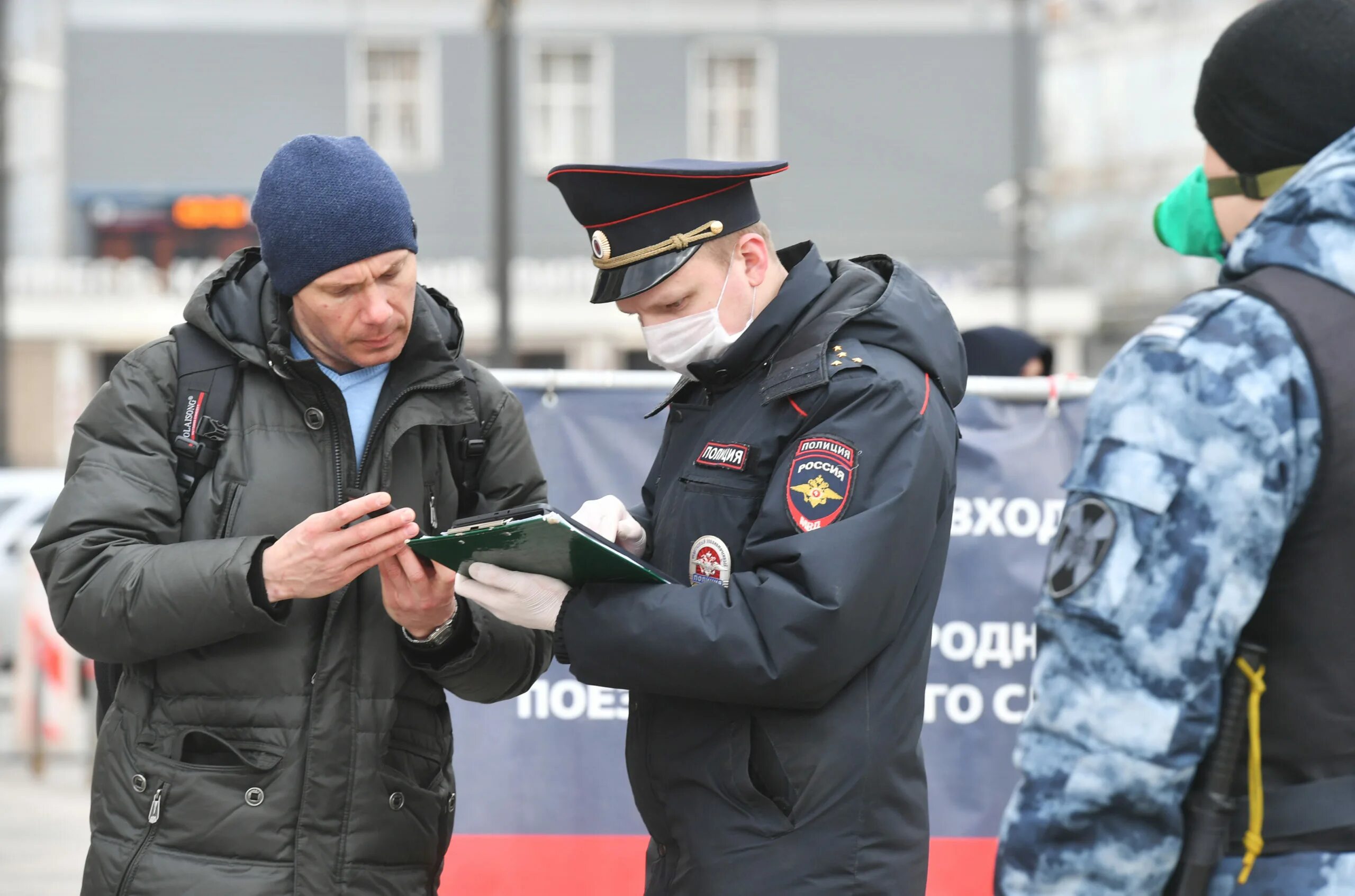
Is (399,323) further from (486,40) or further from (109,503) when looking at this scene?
(486,40)

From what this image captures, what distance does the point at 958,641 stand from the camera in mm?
4043

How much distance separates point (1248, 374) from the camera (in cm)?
160

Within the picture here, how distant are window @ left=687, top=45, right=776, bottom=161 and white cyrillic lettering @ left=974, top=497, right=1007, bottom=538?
1824 centimetres

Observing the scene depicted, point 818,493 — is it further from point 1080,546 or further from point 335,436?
point 335,436

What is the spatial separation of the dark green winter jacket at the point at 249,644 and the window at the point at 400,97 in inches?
758

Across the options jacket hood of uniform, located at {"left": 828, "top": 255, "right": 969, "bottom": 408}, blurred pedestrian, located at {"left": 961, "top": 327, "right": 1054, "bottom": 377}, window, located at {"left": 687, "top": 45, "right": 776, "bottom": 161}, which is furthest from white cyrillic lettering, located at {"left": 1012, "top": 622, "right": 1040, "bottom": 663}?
window, located at {"left": 687, "top": 45, "right": 776, "bottom": 161}

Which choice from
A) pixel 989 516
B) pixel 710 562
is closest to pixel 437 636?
pixel 710 562

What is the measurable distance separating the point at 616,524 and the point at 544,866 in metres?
1.75

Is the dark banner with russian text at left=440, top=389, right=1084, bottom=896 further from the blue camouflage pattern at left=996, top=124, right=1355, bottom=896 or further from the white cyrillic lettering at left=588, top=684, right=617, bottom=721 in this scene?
the blue camouflage pattern at left=996, top=124, right=1355, bottom=896

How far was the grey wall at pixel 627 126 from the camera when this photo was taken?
67.5 ft

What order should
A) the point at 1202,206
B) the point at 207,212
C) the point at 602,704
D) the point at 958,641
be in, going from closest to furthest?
the point at 1202,206 < the point at 602,704 < the point at 958,641 < the point at 207,212

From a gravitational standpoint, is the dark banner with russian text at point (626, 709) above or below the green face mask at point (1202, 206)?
below

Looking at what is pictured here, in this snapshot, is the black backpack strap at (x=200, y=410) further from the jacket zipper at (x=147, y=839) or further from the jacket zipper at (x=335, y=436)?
the jacket zipper at (x=147, y=839)

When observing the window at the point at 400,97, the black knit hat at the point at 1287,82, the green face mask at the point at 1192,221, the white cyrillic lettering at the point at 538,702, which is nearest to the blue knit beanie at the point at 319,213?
the green face mask at the point at 1192,221
